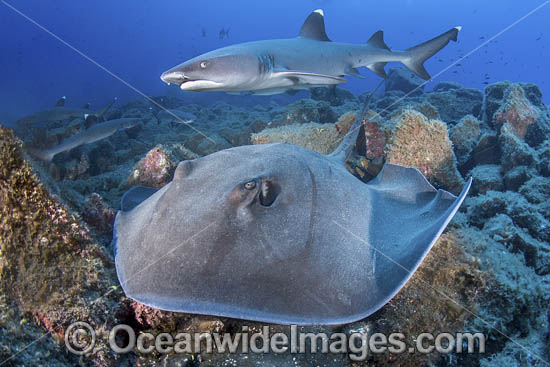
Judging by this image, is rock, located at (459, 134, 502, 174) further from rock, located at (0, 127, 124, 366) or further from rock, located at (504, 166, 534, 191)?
rock, located at (0, 127, 124, 366)

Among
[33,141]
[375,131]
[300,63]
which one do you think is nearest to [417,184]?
[375,131]

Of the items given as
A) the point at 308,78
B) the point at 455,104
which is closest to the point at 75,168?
the point at 308,78

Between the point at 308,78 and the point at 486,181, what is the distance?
3.60 m

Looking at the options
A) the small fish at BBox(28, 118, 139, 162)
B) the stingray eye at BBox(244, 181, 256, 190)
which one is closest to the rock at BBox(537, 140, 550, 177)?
the stingray eye at BBox(244, 181, 256, 190)

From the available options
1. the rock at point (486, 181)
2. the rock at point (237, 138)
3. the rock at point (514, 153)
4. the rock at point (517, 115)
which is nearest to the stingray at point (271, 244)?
the rock at point (486, 181)

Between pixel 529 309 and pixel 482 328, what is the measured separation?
0.48m

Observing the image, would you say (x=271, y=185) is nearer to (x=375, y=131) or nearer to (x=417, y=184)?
(x=417, y=184)

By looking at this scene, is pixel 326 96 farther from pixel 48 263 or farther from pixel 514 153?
pixel 48 263

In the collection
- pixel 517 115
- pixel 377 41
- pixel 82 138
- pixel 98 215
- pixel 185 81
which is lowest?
pixel 82 138

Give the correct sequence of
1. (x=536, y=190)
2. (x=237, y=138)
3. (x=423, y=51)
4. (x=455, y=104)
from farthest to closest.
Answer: (x=455, y=104), (x=237, y=138), (x=423, y=51), (x=536, y=190)

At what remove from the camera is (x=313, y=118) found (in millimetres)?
7777

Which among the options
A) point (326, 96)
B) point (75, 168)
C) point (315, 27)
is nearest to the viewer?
point (315, 27)

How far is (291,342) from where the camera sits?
2043mm

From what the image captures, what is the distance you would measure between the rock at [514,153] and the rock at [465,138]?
1.91 feet
